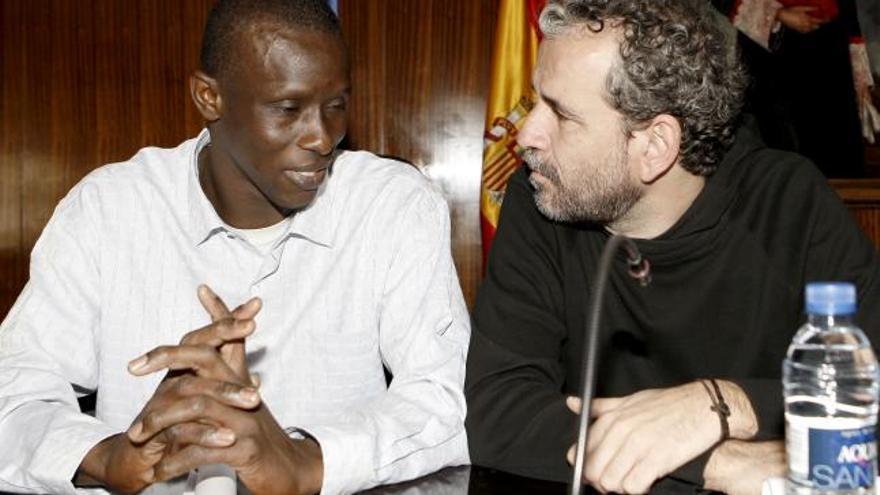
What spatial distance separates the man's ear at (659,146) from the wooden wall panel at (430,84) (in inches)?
110

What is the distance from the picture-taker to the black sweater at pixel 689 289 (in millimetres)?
1902

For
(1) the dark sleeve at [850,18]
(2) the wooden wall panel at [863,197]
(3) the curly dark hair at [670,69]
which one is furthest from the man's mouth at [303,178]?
(1) the dark sleeve at [850,18]

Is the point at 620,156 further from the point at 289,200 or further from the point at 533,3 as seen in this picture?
the point at 533,3

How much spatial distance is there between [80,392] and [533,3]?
2761 mm

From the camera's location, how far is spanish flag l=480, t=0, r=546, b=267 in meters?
4.31

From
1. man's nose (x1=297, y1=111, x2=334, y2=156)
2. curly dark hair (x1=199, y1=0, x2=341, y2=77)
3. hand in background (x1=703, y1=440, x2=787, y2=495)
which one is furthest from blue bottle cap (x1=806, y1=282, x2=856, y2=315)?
curly dark hair (x1=199, y1=0, x2=341, y2=77)

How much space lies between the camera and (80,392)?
2.07 metres

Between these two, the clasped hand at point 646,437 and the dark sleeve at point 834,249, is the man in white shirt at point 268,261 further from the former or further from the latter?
the dark sleeve at point 834,249

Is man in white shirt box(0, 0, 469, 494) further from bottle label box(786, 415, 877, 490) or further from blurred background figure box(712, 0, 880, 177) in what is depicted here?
blurred background figure box(712, 0, 880, 177)

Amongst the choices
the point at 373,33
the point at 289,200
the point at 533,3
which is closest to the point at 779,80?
the point at 533,3

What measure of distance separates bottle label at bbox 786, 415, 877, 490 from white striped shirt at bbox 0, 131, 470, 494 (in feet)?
2.63

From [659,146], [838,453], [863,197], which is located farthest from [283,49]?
[863,197]

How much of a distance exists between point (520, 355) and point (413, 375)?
20cm

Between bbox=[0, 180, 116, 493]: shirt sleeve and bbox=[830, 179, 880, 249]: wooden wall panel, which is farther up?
bbox=[0, 180, 116, 493]: shirt sleeve
